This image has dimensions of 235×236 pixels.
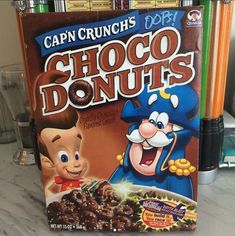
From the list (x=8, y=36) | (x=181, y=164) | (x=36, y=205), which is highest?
(x=8, y=36)

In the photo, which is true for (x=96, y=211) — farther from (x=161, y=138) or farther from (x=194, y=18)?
(x=194, y=18)

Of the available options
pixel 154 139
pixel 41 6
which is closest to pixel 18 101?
pixel 41 6

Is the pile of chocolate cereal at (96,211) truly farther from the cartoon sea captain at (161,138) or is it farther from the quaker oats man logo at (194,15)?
the quaker oats man logo at (194,15)

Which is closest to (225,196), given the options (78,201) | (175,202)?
(175,202)

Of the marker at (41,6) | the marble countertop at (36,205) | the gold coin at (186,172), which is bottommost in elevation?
the marble countertop at (36,205)

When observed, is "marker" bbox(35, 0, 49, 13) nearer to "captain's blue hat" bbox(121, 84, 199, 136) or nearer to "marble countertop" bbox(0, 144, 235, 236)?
"captain's blue hat" bbox(121, 84, 199, 136)

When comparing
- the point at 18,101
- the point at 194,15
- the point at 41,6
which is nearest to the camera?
the point at 194,15

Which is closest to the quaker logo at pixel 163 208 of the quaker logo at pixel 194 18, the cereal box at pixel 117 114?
the cereal box at pixel 117 114

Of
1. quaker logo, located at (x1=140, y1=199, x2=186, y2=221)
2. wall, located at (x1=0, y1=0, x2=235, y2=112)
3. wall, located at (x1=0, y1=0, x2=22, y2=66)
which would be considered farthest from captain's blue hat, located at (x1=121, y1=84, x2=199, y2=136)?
wall, located at (x1=0, y1=0, x2=22, y2=66)
